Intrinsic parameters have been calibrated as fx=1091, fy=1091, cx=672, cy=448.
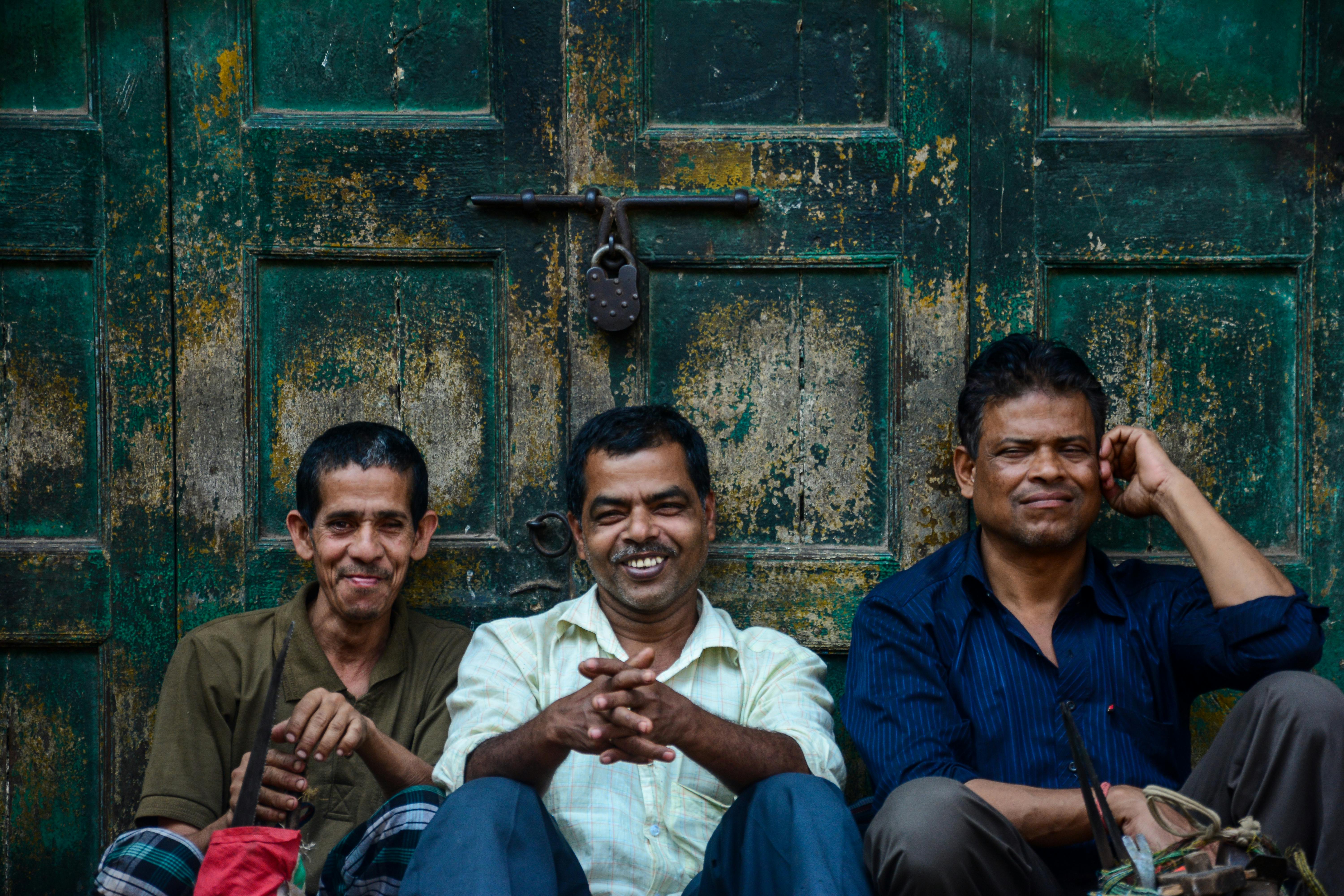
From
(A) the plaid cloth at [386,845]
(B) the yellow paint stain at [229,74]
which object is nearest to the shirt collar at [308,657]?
(A) the plaid cloth at [386,845]

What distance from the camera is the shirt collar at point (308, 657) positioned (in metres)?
2.55

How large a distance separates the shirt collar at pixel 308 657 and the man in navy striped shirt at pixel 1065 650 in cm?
107

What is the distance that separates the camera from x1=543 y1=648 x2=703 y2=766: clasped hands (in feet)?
6.59

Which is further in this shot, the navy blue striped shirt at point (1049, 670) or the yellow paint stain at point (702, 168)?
the yellow paint stain at point (702, 168)

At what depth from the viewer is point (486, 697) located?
2.38 meters

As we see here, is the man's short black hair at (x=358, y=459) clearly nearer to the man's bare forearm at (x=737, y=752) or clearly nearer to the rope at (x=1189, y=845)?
the man's bare forearm at (x=737, y=752)

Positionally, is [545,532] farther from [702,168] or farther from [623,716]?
[702,168]

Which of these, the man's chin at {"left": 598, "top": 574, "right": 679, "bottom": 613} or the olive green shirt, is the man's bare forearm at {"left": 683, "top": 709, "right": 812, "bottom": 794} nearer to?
the man's chin at {"left": 598, "top": 574, "right": 679, "bottom": 613}

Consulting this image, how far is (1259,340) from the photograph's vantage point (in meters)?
2.76

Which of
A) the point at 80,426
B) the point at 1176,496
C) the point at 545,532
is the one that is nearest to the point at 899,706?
the point at 1176,496

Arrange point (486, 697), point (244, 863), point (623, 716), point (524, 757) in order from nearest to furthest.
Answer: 1. point (244, 863)
2. point (623, 716)
3. point (524, 757)
4. point (486, 697)

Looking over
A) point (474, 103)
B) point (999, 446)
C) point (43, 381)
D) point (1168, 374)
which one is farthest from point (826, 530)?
point (43, 381)

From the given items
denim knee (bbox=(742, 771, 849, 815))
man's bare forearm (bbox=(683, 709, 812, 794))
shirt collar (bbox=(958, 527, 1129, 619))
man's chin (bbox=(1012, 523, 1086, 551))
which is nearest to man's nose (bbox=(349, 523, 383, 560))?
man's bare forearm (bbox=(683, 709, 812, 794))

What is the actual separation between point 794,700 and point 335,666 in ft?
3.61
